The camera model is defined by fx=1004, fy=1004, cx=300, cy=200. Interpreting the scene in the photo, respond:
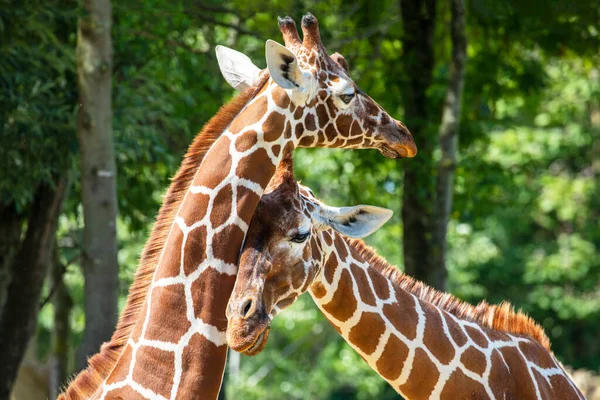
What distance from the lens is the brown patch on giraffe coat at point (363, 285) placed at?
21.6ft

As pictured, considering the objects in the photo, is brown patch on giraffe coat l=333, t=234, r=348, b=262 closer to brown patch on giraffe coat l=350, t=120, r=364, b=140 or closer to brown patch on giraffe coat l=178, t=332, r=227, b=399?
brown patch on giraffe coat l=350, t=120, r=364, b=140

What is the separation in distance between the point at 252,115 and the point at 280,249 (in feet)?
2.63

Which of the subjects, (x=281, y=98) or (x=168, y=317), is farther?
(x=281, y=98)

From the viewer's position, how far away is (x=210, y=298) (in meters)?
5.48

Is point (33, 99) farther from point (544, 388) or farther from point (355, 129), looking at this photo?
point (544, 388)

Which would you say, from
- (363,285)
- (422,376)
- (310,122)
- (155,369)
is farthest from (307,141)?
(422,376)

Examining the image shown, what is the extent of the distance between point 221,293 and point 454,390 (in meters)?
2.03

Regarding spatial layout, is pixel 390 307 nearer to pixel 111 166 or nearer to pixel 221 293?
pixel 221 293

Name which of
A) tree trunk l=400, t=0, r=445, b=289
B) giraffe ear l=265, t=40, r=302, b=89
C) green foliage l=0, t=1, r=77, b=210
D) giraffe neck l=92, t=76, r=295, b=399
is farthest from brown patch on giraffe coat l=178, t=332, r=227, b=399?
tree trunk l=400, t=0, r=445, b=289

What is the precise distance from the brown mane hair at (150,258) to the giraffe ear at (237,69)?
1.31ft

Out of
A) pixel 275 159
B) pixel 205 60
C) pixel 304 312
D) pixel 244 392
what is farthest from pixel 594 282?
pixel 275 159

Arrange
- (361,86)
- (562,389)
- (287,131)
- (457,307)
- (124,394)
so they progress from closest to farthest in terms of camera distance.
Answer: (124,394) < (287,131) < (562,389) < (457,307) < (361,86)

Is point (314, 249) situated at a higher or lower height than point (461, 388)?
higher

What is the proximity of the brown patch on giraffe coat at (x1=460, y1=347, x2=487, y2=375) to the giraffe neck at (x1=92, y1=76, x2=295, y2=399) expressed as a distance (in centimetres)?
198
